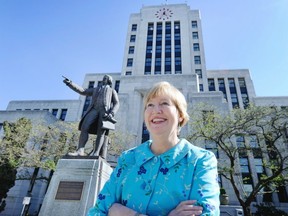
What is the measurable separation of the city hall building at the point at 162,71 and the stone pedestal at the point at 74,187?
21307 mm

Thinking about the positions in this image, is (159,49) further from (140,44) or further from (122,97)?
(122,97)

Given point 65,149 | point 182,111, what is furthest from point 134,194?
point 65,149

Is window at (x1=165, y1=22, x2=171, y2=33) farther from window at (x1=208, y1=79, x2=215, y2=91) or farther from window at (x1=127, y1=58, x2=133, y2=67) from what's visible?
window at (x1=208, y1=79, x2=215, y2=91)

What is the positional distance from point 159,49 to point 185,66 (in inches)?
271

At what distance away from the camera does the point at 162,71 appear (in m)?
35.2

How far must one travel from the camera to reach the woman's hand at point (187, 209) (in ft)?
4.38

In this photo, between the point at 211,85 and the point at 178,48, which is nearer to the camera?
the point at 178,48

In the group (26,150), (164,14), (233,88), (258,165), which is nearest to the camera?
(26,150)

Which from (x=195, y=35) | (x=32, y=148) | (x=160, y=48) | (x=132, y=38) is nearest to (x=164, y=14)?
(x=195, y=35)

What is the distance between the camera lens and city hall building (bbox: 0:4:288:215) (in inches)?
1160

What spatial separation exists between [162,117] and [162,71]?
34056mm

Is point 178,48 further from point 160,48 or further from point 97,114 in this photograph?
point 97,114

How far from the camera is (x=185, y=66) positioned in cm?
3491

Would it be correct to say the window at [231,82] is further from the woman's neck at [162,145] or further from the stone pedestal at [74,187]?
the woman's neck at [162,145]
